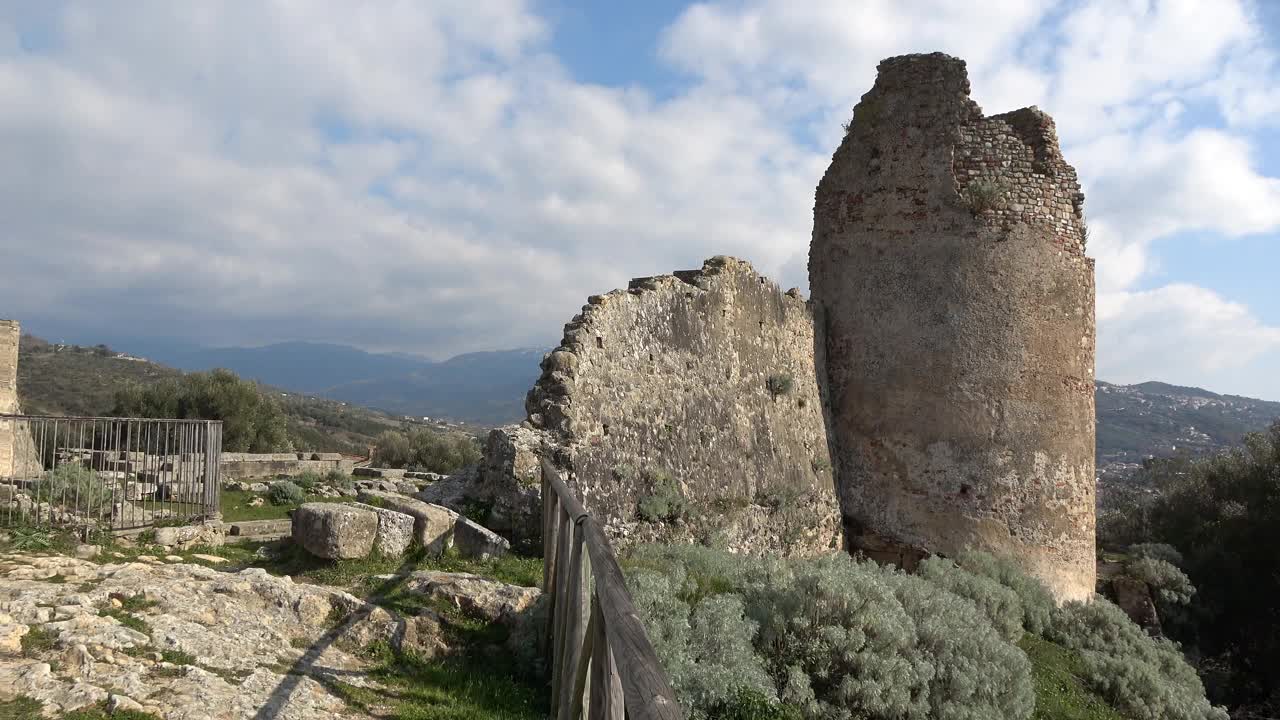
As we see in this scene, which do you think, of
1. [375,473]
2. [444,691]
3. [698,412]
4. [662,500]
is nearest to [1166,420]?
[375,473]

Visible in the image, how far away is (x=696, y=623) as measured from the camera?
22.9ft

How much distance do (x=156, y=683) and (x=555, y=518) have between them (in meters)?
2.97

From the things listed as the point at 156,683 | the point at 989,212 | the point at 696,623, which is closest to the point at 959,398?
the point at 989,212

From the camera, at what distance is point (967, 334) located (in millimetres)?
12289

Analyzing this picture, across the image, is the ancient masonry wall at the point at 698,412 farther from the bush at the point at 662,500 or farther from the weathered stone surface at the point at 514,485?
the weathered stone surface at the point at 514,485

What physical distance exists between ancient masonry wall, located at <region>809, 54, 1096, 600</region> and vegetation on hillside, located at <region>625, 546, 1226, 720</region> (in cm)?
169

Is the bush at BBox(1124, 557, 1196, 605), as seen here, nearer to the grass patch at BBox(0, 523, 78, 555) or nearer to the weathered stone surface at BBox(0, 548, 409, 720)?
the weathered stone surface at BBox(0, 548, 409, 720)

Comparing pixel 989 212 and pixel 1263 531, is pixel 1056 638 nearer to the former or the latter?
pixel 989 212

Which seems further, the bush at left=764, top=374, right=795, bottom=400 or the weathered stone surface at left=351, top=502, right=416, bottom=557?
the bush at left=764, top=374, right=795, bottom=400

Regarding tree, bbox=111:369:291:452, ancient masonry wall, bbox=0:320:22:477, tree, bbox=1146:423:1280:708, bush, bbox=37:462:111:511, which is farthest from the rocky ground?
tree, bbox=111:369:291:452

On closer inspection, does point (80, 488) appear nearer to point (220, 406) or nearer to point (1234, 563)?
point (1234, 563)

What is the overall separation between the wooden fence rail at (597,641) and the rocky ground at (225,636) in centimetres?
107

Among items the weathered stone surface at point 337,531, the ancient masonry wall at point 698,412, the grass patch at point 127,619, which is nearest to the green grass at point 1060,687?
the ancient masonry wall at point 698,412

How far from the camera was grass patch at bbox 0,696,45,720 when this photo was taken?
438 centimetres
